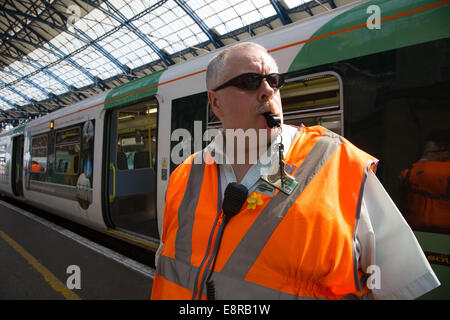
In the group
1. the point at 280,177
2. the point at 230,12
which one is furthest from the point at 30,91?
the point at 280,177

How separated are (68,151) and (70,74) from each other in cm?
2625

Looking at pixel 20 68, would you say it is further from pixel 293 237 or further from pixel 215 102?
pixel 293 237

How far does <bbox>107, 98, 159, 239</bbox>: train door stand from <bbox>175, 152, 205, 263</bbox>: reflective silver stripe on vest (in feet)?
11.2

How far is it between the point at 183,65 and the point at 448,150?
277cm

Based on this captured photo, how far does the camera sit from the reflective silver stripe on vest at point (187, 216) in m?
1.03

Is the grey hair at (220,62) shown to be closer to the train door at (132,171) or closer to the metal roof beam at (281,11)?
the train door at (132,171)

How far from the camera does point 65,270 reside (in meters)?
3.55

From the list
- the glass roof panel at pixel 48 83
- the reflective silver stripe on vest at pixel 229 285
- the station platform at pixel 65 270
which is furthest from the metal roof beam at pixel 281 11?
the glass roof panel at pixel 48 83

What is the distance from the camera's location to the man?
2.63ft

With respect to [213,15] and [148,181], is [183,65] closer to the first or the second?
[148,181]

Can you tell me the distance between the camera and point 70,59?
24172 millimetres

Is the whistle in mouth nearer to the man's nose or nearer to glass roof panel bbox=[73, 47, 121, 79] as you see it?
the man's nose

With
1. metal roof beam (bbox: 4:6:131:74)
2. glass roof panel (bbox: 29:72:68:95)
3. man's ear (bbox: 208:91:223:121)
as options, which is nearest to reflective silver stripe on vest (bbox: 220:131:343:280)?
man's ear (bbox: 208:91:223:121)

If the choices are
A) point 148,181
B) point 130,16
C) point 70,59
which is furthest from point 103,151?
point 70,59
